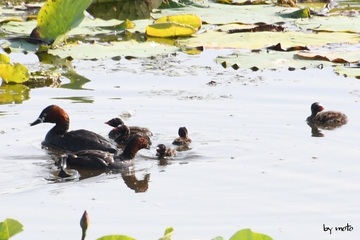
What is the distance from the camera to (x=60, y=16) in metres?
13.7

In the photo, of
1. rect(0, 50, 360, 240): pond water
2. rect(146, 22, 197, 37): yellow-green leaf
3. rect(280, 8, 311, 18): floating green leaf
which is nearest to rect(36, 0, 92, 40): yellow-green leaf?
rect(0, 50, 360, 240): pond water

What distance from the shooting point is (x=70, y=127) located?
1090 cm

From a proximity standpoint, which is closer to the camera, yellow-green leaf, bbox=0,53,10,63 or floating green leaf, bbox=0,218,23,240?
floating green leaf, bbox=0,218,23,240

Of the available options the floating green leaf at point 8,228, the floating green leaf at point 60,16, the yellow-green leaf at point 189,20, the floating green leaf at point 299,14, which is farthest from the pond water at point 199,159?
the floating green leaf at point 299,14

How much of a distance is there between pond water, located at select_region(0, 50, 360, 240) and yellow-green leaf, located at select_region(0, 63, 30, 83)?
24 centimetres

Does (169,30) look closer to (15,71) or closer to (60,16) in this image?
(60,16)

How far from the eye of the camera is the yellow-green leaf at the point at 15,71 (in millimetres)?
12359

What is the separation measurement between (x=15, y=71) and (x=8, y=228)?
772cm

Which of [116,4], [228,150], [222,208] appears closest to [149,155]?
[228,150]

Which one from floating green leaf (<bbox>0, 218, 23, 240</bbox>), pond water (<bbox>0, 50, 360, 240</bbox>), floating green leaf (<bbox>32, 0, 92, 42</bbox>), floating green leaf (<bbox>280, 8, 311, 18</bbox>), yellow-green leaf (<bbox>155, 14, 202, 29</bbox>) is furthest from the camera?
floating green leaf (<bbox>280, 8, 311, 18</bbox>)

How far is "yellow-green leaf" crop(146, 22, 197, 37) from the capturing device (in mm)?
14656

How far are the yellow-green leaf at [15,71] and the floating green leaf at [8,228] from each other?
759 centimetres

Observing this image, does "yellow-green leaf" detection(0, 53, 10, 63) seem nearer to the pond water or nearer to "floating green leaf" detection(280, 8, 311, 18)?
the pond water

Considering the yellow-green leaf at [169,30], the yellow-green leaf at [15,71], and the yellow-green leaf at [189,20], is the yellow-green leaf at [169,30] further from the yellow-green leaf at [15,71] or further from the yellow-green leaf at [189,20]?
the yellow-green leaf at [15,71]
